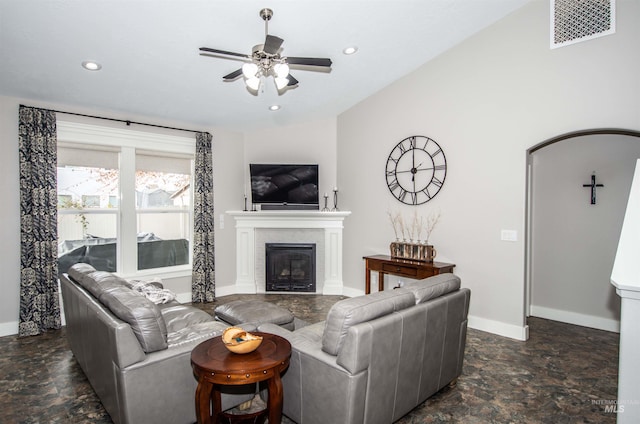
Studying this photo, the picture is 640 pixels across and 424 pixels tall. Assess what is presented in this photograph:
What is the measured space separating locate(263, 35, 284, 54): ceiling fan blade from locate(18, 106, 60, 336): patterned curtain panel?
10.4ft

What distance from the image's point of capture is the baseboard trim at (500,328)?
3902mm

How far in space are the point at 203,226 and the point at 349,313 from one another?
12.9ft

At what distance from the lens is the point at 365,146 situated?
220 inches

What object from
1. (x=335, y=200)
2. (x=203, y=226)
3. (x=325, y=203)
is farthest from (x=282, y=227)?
(x=203, y=226)

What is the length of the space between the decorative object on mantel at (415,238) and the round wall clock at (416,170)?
26 centimetres

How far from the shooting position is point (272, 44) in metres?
2.48

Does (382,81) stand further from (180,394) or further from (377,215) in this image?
(180,394)

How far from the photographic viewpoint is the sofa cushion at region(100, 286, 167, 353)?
2.09 metres

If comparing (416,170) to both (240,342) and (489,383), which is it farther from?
(240,342)

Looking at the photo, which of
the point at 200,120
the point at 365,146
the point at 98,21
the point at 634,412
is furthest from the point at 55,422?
the point at 365,146

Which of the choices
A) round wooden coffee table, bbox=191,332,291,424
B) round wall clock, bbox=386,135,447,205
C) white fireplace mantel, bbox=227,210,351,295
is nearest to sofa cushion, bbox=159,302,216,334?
round wooden coffee table, bbox=191,332,291,424

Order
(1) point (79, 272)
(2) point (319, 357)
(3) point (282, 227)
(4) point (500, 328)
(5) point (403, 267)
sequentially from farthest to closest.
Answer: (3) point (282, 227) < (5) point (403, 267) < (4) point (500, 328) < (1) point (79, 272) < (2) point (319, 357)

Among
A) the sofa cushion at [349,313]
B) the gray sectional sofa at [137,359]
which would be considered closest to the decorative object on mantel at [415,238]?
the sofa cushion at [349,313]

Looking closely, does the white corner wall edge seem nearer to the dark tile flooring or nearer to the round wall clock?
the dark tile flooring
